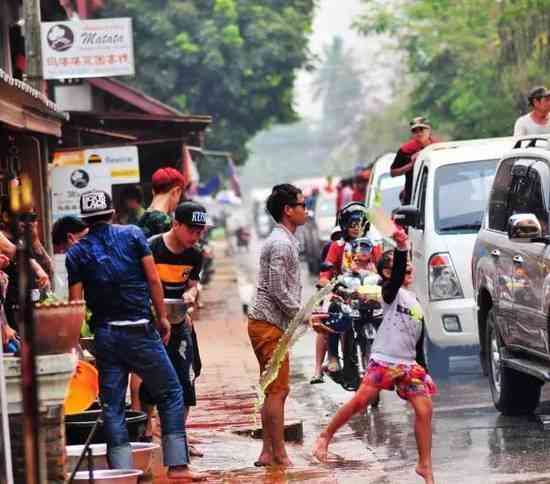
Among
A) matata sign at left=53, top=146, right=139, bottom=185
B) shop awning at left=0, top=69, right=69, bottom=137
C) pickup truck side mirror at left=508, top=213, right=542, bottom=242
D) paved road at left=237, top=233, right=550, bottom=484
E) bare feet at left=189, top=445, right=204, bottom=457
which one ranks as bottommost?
paved road at left=237, top=233, right=550, bottom=484

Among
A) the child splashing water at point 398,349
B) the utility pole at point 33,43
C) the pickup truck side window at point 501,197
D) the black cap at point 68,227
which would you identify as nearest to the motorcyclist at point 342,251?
the pickup truck side window at point 501,197

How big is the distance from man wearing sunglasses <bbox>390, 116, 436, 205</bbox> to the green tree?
2305 centimetres

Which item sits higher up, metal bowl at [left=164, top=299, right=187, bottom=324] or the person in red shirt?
the person in red shirt

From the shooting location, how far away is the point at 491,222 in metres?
13.0

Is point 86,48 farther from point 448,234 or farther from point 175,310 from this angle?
point 175,310

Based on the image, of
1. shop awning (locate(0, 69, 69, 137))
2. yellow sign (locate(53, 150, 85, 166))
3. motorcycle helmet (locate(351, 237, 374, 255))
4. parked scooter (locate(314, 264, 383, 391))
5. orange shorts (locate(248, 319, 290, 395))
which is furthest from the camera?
yellow sign (locate(53, 150, 85, 166))

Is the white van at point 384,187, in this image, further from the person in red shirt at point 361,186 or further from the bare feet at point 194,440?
the bare feet at point 194,440

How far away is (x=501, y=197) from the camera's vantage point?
12.8 metres

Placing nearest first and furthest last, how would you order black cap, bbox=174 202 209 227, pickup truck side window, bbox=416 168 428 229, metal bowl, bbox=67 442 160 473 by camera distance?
metal bowl, bbox=67 442 160 473
black cap, bbox=174 202 209 227
pickup truck side window, bbox=416 168 428 229

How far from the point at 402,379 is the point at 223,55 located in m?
33.1

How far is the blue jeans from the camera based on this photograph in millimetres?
9102

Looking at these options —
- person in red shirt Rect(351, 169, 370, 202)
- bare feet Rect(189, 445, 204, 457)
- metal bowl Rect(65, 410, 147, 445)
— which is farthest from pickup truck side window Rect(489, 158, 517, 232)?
person in red shirt Rect(351, 169, 370, 202)

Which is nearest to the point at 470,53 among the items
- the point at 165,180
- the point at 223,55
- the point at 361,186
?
the point at 223,55

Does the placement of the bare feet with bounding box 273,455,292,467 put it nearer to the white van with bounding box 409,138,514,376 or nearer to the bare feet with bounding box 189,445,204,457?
the bare feet with bounding box 189,445,204,457
